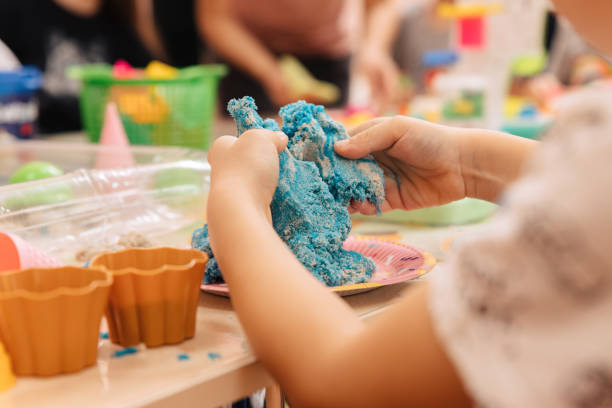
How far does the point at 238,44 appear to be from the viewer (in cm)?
267

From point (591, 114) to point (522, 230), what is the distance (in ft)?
0.26

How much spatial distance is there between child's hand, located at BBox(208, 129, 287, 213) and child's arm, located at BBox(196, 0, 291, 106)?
200 centimetres

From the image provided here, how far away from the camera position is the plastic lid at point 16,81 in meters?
1.57

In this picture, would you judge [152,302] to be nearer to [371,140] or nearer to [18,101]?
[371,140]

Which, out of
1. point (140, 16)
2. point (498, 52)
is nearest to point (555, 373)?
point (498, 52)

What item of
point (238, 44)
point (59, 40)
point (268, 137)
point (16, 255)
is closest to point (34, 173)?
point (16, 255)

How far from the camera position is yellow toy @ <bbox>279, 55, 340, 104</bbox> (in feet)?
8.63

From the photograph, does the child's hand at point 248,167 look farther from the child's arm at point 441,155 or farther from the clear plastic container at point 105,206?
the clear plastic container at point 105,206

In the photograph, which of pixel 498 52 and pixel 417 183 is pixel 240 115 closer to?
pixel 417 183

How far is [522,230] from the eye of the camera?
1.26ft

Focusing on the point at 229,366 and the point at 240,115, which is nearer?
the point at 229,366

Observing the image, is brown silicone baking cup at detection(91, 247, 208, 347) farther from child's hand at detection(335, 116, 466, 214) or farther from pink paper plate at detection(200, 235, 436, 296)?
child's hand at detection(335, 116, 466, 214)

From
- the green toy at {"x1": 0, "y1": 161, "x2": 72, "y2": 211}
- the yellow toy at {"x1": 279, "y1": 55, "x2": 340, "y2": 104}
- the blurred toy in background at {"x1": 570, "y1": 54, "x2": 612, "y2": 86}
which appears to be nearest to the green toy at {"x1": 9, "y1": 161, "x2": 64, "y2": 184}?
the green toy at {"x1": 0, "y1": 161, "x2": 72, "y2": 211}

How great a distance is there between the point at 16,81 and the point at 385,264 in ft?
3.78
